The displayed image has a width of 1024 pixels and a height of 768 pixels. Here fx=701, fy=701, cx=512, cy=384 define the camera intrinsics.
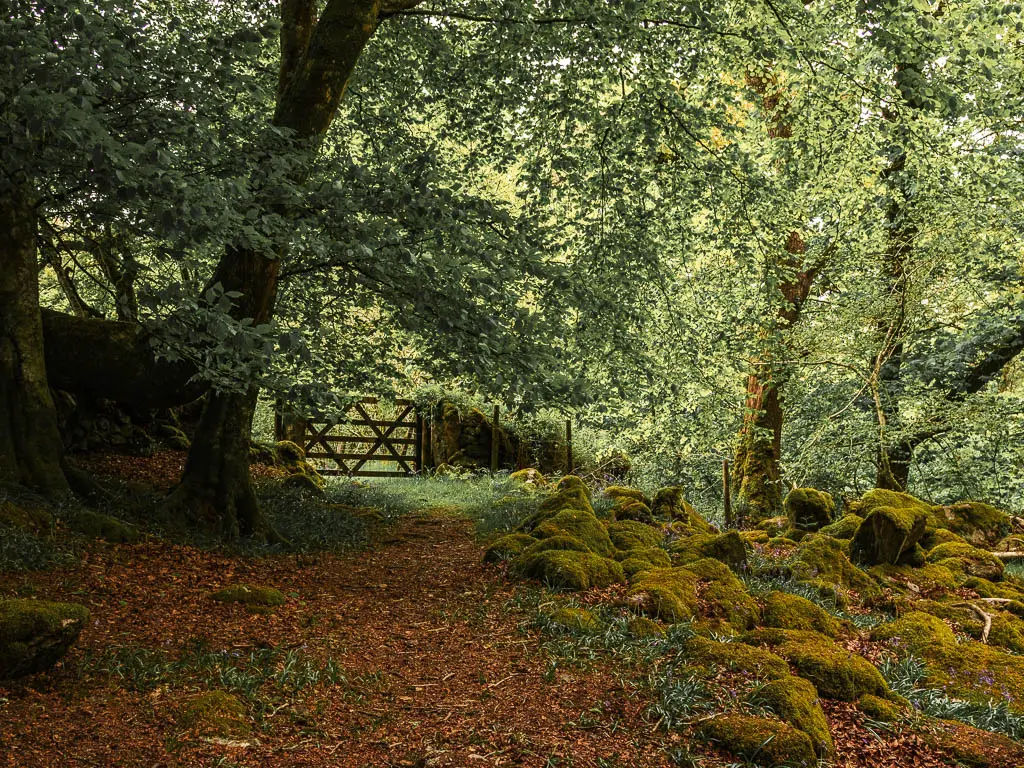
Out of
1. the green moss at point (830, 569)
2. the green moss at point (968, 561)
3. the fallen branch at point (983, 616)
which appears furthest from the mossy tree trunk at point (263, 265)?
the green moss at point (968, 561)

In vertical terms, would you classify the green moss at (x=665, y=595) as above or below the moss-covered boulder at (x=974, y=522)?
below

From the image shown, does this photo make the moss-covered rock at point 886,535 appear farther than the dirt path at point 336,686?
Yes

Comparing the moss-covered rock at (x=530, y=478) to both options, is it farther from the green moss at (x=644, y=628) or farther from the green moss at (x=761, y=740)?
the green moss at (x=761, y=740)

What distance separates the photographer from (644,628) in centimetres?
621

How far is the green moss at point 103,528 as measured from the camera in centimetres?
718

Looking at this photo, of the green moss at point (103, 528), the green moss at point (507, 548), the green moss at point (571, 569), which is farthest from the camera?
the green moss at point (507, 548)

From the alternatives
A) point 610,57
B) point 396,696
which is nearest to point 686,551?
point 396,696

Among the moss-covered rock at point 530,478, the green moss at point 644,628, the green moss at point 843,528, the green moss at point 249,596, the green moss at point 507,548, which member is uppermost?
the green moss at point 843,528

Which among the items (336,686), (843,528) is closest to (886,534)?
(843,528)

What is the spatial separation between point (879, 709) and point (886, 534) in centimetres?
577

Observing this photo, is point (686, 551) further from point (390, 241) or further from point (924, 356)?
point (924, 356)

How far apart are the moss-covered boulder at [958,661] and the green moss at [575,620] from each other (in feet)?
9.93

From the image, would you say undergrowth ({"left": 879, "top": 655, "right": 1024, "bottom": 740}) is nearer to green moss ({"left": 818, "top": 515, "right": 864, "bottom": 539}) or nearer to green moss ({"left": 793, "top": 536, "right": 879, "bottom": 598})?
green moss ({"left": 793, "top": 536, "right": 879, "bottom": 598})

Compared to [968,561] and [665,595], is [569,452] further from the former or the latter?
[665,595]
